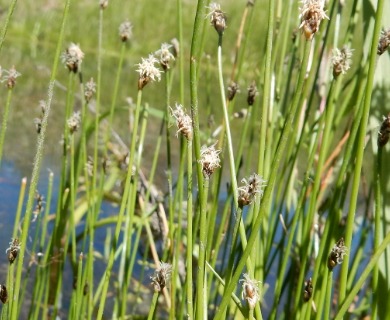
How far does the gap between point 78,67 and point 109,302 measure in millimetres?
599

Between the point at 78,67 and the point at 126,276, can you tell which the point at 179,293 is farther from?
the point at 78,67

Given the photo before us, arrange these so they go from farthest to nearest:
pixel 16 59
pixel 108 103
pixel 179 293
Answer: pixel 16 59
pixel 108 103
pixel 179 293

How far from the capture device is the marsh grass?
0.51 m

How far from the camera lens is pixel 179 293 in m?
0.97

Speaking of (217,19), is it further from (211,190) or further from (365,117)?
(211,190)

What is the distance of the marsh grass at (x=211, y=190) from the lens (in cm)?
51

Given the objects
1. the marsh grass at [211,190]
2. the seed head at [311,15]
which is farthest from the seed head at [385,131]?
the seed head at [311,15]

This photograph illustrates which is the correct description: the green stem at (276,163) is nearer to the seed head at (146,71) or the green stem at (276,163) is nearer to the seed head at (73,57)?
the seed head at (146,71)

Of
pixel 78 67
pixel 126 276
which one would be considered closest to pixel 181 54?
pixel 78 67

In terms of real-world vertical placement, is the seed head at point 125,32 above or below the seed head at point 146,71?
above

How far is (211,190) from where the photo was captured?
1.44m

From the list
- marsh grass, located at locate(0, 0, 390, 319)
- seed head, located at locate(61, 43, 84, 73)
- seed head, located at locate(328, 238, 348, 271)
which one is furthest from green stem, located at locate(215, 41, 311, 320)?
seed head, located at locate(61, 43, 84, 73)

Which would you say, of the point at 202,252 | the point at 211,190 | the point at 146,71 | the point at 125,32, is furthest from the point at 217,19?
the point at 211,190

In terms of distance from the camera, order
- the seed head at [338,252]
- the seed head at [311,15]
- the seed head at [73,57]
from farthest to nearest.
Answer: the seed head at [73,57] → the seed head at [338,252] → the seed head at [311,15]
